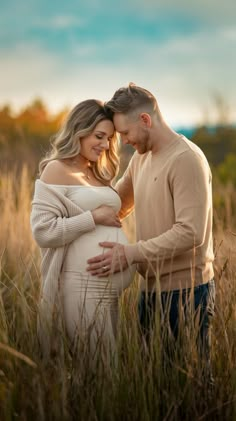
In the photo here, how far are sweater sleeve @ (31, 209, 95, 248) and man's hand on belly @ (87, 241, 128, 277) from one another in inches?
6.5

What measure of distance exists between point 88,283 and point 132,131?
0.85 m

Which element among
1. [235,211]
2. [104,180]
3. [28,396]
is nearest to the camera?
[28,396]

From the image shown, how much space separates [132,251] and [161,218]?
27cm

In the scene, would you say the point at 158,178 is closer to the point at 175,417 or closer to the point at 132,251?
the point at 132,251

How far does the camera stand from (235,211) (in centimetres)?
961

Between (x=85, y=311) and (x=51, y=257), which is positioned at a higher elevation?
(x=51, y=257)

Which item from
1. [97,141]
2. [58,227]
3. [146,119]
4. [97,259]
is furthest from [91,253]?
[146,119]

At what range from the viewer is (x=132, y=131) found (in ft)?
12.9

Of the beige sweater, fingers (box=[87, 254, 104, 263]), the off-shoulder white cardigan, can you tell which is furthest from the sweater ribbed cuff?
the off-shoulder white cardigan

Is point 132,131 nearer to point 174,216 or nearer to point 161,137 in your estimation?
point 161,137

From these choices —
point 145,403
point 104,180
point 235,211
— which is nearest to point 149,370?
point 145,403

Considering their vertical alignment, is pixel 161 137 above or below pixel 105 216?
above

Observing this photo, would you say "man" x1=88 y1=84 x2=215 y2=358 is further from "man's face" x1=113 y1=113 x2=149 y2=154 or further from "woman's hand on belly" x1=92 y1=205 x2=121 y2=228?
"woman's hand on belly" x1=92 y1=205 x2=121 y2=228

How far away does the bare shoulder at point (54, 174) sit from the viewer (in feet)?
12.8
